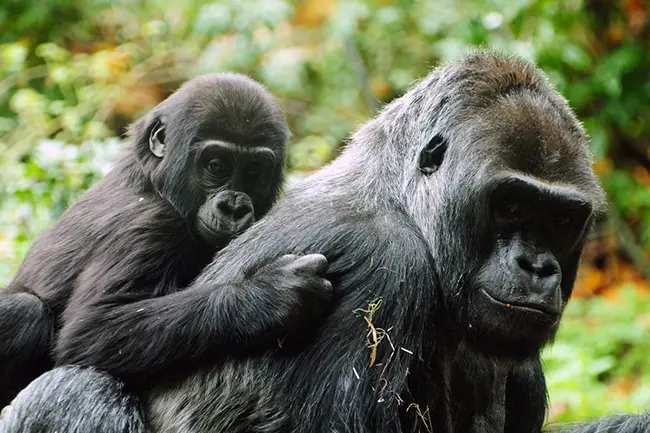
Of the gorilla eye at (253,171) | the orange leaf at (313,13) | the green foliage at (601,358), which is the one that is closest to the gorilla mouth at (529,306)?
the gorilla eye at (253,171)

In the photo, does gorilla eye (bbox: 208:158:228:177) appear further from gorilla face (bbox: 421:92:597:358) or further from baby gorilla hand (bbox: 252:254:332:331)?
gorilla face (bbox: 421:92:597:358)

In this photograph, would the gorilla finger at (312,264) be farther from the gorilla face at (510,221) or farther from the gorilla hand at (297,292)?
the gorilla face at (510,221)

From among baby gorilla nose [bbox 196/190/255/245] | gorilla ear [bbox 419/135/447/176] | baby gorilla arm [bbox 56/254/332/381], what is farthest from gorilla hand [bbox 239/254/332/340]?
baby gorilla nose [bbox 196/190/255/245]

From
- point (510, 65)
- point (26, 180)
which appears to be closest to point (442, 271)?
point (510, 65)

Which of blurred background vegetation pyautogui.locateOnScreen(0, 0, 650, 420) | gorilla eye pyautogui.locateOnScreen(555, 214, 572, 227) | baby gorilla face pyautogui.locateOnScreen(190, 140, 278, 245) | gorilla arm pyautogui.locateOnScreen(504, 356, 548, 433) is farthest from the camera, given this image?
blurred background vegetation pyautogui.locateOnScreen(0, 0, 650, 420)

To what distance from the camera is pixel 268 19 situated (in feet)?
29.7

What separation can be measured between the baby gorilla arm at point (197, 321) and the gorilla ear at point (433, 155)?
62cm

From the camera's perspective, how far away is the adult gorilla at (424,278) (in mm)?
3713

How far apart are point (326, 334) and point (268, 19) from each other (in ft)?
19.0

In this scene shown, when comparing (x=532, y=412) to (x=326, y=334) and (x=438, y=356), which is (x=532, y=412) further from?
(x=326, y=334)

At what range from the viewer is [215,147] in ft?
16.2

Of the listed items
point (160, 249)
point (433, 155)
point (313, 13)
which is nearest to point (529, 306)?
point (433, 155)

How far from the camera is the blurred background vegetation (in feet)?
24.6

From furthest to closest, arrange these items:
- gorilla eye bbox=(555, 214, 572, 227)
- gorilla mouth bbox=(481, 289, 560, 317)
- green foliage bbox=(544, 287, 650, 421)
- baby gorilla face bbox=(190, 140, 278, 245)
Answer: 1. green foliage bbox=(544, 287, 650, 421)
2. baby gorilla face bbox=(190, 140, 278, 245)
3. gorilla eye bbox=(555, 214, 572, 227)
4. gorilla mouth bbox=(481, 289, 560, 317)
